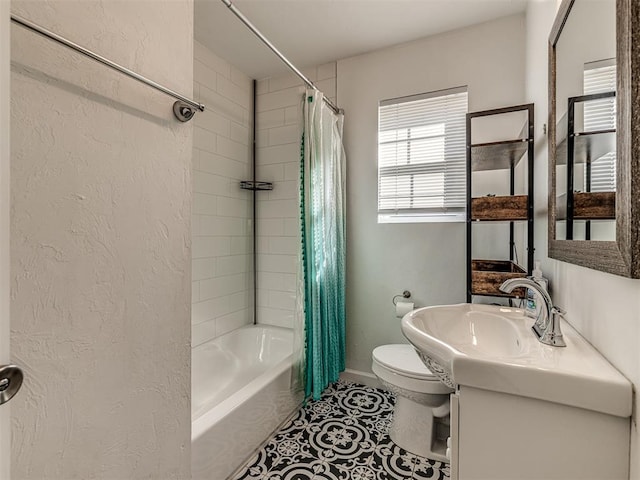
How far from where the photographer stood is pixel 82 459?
0.84 m

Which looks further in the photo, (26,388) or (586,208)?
(586,208)

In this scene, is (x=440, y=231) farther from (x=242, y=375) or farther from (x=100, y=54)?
(x=100, y=54)

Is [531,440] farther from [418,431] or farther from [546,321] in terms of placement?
[418,431]

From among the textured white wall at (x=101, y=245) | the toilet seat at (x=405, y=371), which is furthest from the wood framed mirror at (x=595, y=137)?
the textured white wall at (x=101, y=245)

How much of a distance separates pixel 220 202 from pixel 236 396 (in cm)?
137

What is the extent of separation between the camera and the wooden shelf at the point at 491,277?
166 cm

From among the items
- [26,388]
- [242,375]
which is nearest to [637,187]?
[26,388]

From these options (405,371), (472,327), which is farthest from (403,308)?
(472,327)

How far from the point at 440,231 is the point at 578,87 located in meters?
1.30

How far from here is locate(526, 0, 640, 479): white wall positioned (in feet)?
2.22

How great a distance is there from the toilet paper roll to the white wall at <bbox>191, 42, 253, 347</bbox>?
4.11 feet

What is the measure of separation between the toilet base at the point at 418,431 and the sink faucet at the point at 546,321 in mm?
913

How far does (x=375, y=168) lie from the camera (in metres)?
2.40

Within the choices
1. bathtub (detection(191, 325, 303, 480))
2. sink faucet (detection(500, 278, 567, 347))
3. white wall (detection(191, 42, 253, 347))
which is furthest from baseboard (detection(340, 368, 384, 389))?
sink faucet (detection(500, 278, 567, 347))
